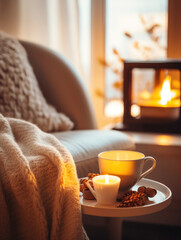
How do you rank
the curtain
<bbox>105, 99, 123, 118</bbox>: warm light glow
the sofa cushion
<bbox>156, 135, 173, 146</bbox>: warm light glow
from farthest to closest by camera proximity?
<bbox>105, 99, 123, 118</bbox>: warm light glow, the curtain, <bbox>156, 135, 173, 146</bbox>: warm light glow, the sofa cushion

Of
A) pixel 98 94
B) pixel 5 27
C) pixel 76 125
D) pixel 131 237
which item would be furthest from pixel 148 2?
pixel 131 237

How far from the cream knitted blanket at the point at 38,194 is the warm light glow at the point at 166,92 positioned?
3.14 feet

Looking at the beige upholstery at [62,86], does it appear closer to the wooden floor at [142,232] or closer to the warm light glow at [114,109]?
the wooden floor at [142,232]

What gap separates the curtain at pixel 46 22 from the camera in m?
2.21

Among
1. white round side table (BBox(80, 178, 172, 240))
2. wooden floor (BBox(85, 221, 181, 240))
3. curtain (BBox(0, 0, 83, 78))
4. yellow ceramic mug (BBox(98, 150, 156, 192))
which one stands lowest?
wooden floor (BBox(85, 221, 181, 240))

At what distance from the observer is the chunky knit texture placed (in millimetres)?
1546

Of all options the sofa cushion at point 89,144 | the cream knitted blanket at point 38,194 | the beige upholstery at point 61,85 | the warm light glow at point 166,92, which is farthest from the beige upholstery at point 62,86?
the cream knitted blanket at point 38,194

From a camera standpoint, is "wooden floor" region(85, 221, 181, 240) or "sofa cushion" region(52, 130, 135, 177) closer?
"sofa cushion" region(52, 130, 135, 177)

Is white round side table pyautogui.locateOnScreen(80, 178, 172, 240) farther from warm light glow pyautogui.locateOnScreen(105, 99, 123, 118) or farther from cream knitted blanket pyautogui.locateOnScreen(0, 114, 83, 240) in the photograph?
warm light glow pyautogui.locateOnScreen(105, 99, 123, 118)

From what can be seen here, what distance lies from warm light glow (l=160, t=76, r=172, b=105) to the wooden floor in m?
0.63

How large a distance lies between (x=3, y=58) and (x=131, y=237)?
3.11 ft

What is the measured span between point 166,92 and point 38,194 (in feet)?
3.68

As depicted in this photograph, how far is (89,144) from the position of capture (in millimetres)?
1427

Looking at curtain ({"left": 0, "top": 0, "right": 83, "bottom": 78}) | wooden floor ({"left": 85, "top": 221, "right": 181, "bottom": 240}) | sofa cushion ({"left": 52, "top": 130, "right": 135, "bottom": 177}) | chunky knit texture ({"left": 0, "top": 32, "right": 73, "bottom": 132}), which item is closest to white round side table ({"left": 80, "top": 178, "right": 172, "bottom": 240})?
sofa cushion ({"left": 52, "top": 130, "right": 135, "bottom": 177})
